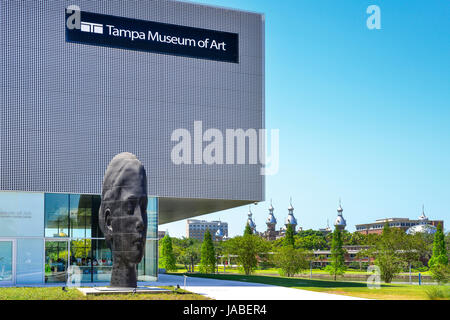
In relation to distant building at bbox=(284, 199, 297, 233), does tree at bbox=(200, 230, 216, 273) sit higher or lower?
lower

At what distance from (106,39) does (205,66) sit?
5420 millimetres

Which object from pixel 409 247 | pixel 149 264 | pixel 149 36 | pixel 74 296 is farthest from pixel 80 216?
pixel 409 247

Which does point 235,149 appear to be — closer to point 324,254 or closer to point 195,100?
point 195,100

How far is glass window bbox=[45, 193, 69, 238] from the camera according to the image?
94.7 feet

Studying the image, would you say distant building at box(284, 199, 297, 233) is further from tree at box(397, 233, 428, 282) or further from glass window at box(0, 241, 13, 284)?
glass window at box(0, 241, 13, 284)

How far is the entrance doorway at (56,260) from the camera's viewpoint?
94.0 feet

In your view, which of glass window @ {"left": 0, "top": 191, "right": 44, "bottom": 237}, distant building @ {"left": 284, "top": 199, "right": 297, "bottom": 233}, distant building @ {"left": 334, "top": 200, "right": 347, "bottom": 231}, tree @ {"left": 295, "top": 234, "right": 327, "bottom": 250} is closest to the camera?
glass window @ {"left": 0, "top": 191, "right": 44, "bottom": 237}

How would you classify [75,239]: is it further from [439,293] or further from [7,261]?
[439,293]

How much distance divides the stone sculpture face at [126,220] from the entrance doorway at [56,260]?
371 inches

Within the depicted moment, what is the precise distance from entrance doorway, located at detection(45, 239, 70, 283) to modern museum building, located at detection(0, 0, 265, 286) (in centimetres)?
5

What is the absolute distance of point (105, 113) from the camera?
1180 inches

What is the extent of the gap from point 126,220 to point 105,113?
11.2m

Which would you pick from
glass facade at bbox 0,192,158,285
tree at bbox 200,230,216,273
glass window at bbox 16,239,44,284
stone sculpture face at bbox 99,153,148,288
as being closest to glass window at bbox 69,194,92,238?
glass facade at bbox 0,192,158,285
